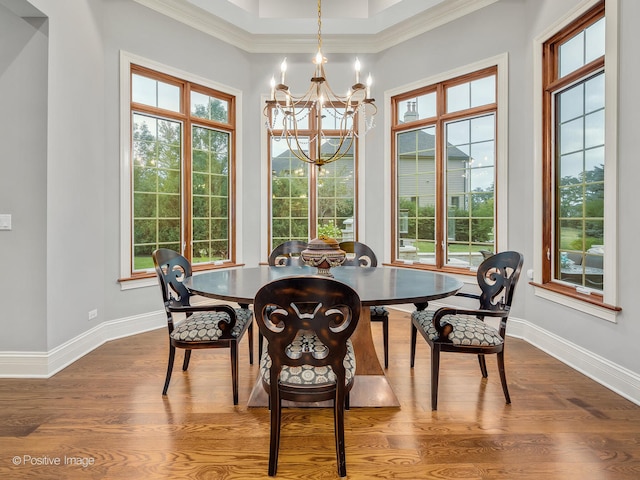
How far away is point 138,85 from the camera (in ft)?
12.8

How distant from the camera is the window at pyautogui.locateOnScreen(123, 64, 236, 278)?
3930 millimetres

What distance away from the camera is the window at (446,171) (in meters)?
4.05

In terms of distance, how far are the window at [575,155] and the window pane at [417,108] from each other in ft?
4.18

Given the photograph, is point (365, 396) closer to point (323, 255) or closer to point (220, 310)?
point (323, 255)

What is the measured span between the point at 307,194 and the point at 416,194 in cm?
140

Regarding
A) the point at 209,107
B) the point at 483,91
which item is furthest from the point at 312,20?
the point at 483,91

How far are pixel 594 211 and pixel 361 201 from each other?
2553 millimetres

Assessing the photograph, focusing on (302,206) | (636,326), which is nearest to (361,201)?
(302,206)

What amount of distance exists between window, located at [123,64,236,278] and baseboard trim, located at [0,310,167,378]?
53 cm

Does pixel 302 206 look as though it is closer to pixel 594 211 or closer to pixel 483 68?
pixel 483 68

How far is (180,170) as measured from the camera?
428 centimetres

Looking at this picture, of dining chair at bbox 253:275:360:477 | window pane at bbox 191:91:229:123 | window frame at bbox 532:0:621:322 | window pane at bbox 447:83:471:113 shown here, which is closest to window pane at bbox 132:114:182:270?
window pane at bbox 191:91:229:123

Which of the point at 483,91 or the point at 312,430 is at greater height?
the point at 483,91

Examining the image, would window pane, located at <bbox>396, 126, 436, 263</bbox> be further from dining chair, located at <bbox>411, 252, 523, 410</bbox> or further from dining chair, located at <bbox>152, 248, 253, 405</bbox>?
dining chair, located at <bbox>152, 248, 253, 405</bbox>
